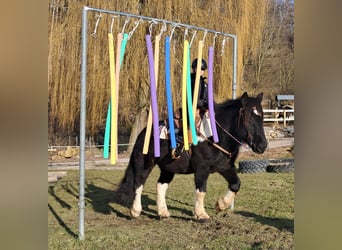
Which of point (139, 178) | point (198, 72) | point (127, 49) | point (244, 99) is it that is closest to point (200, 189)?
point (139, 178)

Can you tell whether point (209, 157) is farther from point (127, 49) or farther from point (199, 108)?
point (127, 49)

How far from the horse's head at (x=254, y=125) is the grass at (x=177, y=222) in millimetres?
836

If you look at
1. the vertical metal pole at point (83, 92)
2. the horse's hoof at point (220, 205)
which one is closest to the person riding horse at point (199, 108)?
the horse's hoof at point (220, 205)

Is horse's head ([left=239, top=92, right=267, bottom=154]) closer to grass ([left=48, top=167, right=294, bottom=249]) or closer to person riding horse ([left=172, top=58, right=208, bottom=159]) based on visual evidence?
person riding horse ([left=172, top=58, right=208, bottom=159])

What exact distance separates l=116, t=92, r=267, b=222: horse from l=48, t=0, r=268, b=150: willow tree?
7.29ft

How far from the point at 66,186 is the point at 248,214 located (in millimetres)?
3202

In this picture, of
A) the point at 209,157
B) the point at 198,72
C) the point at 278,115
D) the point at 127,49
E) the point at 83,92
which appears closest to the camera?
the point at 83,92

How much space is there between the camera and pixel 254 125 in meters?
3.72

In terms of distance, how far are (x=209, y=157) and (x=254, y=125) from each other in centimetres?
55

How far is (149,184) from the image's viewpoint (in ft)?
22.2

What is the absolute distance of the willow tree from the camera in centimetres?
660
